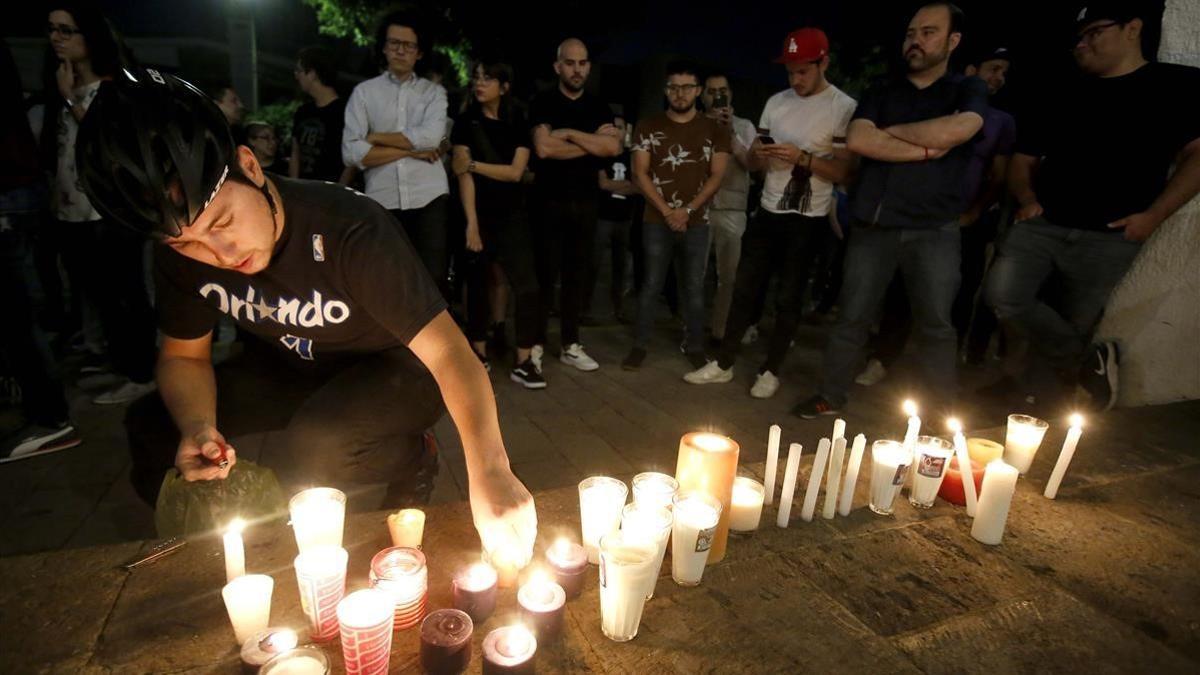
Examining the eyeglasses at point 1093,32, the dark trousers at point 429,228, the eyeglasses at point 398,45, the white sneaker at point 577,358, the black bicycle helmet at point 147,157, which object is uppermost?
the eyeglasses at point 1093,32

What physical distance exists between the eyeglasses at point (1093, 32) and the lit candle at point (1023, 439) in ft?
7.11

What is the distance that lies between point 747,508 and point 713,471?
1.07 ft

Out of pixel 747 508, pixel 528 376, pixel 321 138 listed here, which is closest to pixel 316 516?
pixel 747 508

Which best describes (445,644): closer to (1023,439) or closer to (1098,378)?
(1023,439)

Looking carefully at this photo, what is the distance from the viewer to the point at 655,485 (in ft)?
5.80

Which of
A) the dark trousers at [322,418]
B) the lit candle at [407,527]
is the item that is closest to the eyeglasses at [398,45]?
the dark trousers at [322,418]

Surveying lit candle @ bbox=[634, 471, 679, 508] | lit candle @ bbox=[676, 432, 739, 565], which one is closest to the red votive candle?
lit candle @ bbox=[676, 432, 739, 565]

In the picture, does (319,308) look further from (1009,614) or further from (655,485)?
(1009,614)

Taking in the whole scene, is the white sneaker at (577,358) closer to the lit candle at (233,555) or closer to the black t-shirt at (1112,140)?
the black t-shirt at (1112,140)

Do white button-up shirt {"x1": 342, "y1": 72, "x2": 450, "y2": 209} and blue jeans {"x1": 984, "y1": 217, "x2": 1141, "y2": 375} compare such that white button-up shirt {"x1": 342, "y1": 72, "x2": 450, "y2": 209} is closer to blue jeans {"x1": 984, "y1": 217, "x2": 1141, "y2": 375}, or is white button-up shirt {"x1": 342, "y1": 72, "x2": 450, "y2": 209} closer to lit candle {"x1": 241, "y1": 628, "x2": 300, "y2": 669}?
lit candle {"x1": 241, "y1": 628, "x2": 300, "y2": 669}

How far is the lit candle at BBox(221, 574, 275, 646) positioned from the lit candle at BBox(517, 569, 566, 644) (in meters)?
0.59

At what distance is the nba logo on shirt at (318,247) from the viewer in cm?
185

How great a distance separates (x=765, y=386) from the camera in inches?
170

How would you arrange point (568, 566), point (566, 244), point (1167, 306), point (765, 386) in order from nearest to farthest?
1. point (568, 566)
2. point (1167, 306)
3. point (765, 386)
4. point (566, 244)
